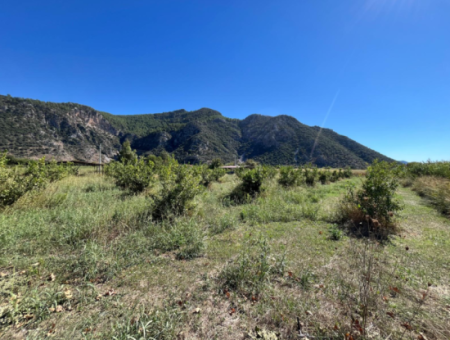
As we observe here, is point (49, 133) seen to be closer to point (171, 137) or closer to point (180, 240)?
point (171, 137)

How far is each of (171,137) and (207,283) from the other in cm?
8464

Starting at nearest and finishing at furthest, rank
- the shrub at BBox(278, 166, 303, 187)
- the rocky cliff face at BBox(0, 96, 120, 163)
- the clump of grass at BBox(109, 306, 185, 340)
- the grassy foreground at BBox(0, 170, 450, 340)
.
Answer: the clump of grass at BBox(109, 306, 185, 340), the grassy foreground at BBox(0, 170, 450, 340), the shrub at BBox(278, 166, 303, 187), the rocky cliff face at BBox(0, 96, 120, 163)

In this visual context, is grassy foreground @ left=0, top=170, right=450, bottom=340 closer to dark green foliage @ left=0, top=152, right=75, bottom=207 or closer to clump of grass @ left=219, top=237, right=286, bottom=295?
clump of grass @ left=219, top=237, right=286, bottom=295

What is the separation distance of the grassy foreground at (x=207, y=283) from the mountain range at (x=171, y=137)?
43835mm

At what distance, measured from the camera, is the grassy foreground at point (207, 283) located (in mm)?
1752

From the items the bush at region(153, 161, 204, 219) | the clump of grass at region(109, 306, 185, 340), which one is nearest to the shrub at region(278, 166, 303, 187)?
the bush at region(153, 161, 204, 219)

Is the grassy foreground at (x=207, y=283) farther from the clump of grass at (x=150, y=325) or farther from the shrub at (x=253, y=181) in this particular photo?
the shrub at (x=253, y=181)

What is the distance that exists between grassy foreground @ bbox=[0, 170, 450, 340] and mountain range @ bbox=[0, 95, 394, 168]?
1726 inches

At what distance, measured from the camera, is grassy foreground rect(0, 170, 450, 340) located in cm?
175

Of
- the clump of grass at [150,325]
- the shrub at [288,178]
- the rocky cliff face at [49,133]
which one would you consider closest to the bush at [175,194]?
the clump of grass at [150,325]

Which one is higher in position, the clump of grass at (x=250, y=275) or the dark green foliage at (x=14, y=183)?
the dark green foliage at (x=14, y=183)

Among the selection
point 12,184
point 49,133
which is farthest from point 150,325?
point 49,133

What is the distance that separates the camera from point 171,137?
8081 cm

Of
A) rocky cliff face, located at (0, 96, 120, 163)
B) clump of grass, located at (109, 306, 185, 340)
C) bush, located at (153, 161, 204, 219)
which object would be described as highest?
rocky cliff face, located at (0, 96, 120, 163)
